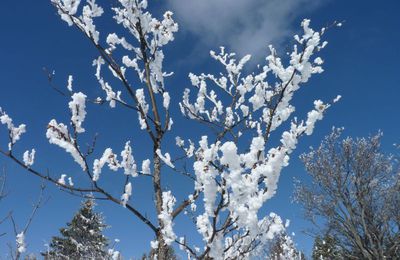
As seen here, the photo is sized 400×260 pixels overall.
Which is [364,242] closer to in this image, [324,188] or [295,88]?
[324,188]

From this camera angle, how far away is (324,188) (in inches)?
677

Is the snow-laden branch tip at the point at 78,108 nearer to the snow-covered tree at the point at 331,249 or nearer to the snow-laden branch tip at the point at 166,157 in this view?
the snow-laden branch tip at the point at 166,157

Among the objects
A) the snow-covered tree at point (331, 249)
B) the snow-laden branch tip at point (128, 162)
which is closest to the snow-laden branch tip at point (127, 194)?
the snow-laden branch tip at point (128, 162)

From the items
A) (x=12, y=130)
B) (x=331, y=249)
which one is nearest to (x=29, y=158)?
(x=12, y=130)

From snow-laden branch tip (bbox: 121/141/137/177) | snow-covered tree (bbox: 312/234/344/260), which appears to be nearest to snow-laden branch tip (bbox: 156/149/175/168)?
snow-laden branch tip (bbox: 121/141/137/177)

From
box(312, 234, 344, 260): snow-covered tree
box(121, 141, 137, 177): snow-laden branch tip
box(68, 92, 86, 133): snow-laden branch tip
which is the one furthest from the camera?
box(312, 234, 344, 260): snow-covered tree

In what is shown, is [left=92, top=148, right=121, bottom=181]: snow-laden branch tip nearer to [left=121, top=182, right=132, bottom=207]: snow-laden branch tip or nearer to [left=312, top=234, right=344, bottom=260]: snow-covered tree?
[left=121, top=182, right=132, bottom=207]: snow-laden branch tip

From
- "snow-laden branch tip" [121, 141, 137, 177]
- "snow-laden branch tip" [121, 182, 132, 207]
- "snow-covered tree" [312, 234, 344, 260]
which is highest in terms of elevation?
"snow-covered tree" [312, 234, 344, 260]

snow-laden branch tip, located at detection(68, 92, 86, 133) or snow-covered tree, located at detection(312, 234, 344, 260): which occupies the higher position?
snow-covered tree, located at detection(312, 234, 344, 260)

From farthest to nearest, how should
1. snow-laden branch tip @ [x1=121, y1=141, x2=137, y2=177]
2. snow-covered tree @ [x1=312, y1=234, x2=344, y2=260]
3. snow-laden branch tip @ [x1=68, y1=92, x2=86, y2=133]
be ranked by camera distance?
1. snow-covered tree @ [x1=312, y1=234, x2=344, y2=260]
2. snow-laden branch tip @ [x1=121, y1=141, x2=137, y2=177]
3. snow-laden branch tip @ [x1=68, y1=92, x2=86, y2=133]

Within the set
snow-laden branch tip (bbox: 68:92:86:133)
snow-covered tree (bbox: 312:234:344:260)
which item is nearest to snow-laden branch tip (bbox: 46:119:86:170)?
snow-laden branch tip (bbox: 68:92:86:133)

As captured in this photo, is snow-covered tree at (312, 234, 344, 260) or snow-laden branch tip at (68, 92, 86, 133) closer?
snow-laden branch tip at (68, 92, 86, 133)

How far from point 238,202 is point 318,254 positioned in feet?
70.3

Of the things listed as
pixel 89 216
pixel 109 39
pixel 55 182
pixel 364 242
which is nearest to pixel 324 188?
pixel 364 242
